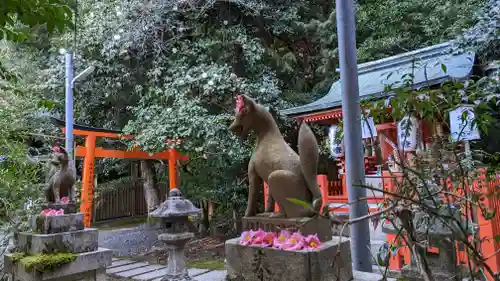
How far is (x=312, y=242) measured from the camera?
2.22m

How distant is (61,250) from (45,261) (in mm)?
307

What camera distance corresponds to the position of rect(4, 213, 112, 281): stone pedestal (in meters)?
4.54

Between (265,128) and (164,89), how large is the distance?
736 cm

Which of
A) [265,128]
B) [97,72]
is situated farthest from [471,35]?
[97,72]

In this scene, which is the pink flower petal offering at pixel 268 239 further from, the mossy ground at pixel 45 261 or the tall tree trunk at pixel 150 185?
the tall tree trunk at pixel 150 185

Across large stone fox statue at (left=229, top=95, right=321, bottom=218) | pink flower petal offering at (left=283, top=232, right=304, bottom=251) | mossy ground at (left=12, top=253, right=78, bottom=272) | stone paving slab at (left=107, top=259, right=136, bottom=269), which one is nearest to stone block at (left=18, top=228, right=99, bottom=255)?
mossy ground at (left=12, top=253, right=78, bottom=272)

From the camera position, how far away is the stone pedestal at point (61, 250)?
454cm

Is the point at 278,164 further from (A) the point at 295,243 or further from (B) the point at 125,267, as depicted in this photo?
(B) the point at 125,267

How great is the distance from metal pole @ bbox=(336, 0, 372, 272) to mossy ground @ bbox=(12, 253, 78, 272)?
383 centimetres

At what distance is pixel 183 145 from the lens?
8570mm

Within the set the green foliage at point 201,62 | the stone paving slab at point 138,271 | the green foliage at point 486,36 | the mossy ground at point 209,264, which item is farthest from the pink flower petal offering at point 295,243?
the green foliage at point 486,36

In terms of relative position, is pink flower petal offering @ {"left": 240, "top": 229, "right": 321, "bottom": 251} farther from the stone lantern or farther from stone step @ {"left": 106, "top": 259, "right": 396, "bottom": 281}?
stone step @ {"left": 106, "top": 259, "right": 396, "bottom": 281}

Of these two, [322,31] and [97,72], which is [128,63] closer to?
[97,72]

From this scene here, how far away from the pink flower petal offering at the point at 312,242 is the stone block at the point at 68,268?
3896 millimetres
